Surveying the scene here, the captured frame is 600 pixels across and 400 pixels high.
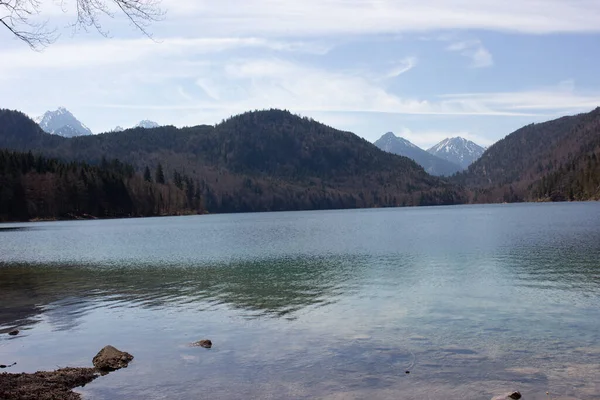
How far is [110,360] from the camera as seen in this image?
21109 mm

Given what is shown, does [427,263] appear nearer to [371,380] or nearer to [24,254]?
[371,380]

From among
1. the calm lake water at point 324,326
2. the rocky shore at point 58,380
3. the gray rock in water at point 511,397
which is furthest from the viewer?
the calm lake water at point 324,326

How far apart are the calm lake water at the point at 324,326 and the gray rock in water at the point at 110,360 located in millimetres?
573

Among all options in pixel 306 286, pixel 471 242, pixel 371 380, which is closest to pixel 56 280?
pixel 306 286

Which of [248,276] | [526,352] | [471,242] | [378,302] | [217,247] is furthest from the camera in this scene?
[217,247]

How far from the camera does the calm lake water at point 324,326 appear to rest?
1862cm

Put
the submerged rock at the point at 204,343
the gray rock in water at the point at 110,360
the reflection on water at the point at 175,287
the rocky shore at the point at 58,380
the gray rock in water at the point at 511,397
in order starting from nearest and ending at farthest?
the rocky shore at the point at 58,380
the gray rock in water at the point at 511,397
the gray rock in water at the point at 110,360
the submerged rock at the point at 204,343
the reflection on water at the point at 175,287

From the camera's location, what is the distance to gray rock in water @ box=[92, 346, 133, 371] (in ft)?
68.3

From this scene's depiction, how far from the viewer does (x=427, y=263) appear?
177 feet

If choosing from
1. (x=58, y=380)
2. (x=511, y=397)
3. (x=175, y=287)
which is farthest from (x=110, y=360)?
(x=175, y=287)

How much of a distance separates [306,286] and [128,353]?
67.3 ft

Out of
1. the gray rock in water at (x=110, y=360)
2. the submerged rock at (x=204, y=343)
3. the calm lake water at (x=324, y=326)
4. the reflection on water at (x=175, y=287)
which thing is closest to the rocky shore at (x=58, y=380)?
the gray rock in water at (x=110, y=360)

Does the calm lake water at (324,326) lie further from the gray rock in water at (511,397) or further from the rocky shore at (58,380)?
the rocky shore at (58,380)

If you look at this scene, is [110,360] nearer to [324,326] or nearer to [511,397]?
Answer: [324,326]
